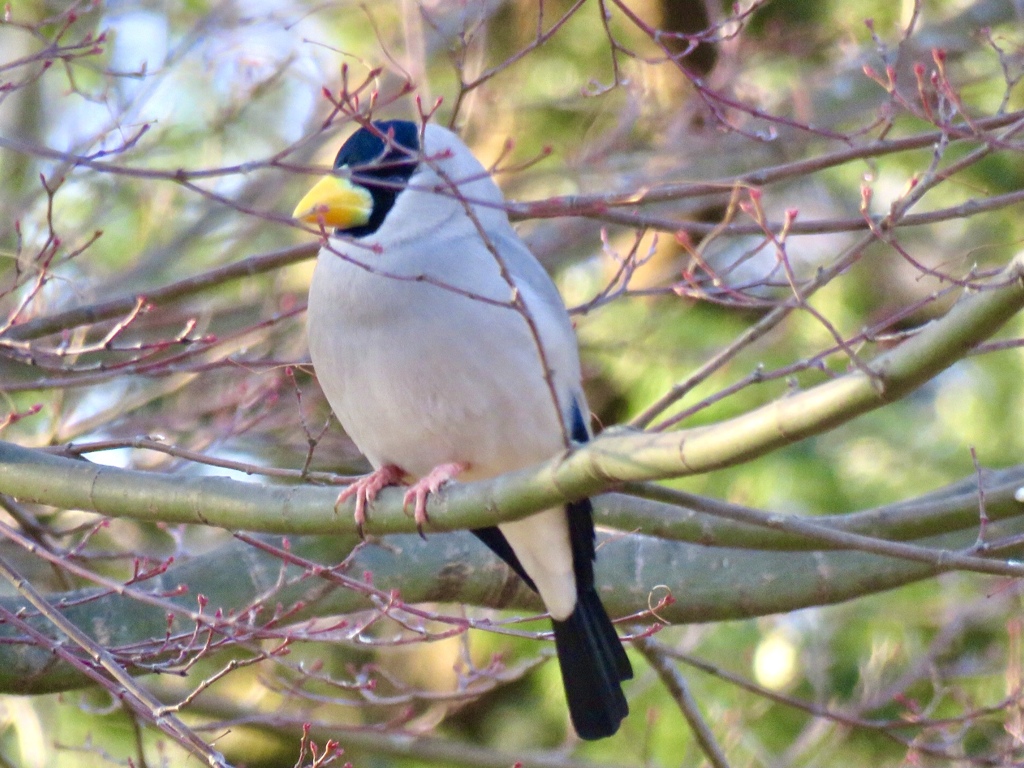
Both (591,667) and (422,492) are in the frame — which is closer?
(422,492)

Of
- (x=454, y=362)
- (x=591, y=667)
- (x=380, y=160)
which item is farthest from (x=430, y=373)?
(x=591, y=667)

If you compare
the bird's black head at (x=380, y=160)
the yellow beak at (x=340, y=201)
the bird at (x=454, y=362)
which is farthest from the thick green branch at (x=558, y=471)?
the bird's black head at (x=380, y=160)

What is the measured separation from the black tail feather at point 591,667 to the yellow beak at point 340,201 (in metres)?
1.25

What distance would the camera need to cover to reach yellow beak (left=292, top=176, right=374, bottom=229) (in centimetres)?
355

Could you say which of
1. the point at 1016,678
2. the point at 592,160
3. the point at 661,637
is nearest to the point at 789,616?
the point at 661,637

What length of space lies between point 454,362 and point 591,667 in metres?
1.02

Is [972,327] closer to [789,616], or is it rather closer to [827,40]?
[789,616]

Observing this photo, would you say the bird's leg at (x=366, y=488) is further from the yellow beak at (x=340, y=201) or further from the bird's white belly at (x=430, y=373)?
the yellow beak at (x=340, y=201)

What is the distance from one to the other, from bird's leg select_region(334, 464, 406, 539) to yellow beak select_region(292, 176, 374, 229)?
0.67 meters

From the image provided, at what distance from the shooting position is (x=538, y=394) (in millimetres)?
3471

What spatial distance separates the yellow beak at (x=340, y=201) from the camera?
355cm

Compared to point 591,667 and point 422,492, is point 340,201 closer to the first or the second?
point 422,492

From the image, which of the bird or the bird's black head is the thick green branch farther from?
the bird's black head

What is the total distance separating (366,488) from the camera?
3021 millimetres
